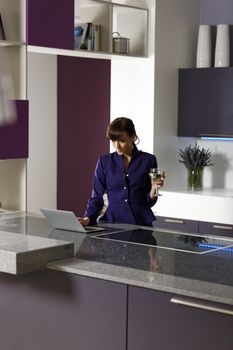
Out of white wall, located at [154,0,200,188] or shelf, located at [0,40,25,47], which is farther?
white wall, located at [154,0,200,188]

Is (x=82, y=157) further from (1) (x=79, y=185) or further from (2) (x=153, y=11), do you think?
(2) (x=153, y=11)

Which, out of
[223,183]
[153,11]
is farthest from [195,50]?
[223,183]

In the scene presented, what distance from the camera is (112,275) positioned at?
9.09 feet

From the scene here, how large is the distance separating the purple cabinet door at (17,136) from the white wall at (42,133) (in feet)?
9.45

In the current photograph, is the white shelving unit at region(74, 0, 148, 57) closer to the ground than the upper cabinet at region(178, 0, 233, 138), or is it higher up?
higher up

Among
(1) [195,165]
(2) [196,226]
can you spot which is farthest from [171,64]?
(2) [196,226]

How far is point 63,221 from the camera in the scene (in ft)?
12.3

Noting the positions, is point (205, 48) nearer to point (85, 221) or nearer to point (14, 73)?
point (14, 73)

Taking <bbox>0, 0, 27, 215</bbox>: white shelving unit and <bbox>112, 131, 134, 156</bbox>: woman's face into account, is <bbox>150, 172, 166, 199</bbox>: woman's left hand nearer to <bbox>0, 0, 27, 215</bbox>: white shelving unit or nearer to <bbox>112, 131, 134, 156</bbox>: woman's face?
<bbox>112, 131, 134, 156</bbox>: woman's face

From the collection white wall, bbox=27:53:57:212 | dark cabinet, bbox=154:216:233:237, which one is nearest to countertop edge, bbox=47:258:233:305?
dark cabinet, bbox=154:216:233:237

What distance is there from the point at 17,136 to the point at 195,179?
6.38ft

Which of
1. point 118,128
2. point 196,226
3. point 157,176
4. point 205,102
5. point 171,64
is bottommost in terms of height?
point 196,226

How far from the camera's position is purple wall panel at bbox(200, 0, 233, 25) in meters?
5.35

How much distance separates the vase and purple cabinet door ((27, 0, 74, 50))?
5.56ft
